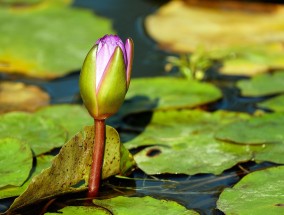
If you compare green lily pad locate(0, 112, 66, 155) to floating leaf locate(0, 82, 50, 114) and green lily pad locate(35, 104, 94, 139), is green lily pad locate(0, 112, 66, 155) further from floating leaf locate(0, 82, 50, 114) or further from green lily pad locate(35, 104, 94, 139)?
floating leaf locate(0, 82, 50, 114)

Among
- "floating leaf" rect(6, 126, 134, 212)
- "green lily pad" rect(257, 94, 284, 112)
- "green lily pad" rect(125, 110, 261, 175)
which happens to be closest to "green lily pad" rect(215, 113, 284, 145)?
"green lily pad" rect(125, 110, 261, 175)

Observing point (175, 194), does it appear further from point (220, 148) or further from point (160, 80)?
point (160, 80)

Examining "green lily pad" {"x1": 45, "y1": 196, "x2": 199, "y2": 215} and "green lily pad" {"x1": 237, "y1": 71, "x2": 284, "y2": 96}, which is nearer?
"green lily pad" {"x1": 45, "y1": 196, "x2": 199, "y2": 215}

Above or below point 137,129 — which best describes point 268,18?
above

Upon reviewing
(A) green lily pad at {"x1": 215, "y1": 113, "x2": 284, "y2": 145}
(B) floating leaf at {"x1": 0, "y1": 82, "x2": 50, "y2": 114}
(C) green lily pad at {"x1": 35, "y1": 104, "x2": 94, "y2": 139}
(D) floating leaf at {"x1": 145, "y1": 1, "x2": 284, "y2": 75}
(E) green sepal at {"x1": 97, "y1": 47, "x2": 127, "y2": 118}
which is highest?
(E) green sepal at {"x1": 97, "y1": 47, "x2": 127, "y2": 118}

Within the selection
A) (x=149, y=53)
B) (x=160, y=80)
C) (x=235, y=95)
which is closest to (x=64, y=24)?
(x=149, y=53)

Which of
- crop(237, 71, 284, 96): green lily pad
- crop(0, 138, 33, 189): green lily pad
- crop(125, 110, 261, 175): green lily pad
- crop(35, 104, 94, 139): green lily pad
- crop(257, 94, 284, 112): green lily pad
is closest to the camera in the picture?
crop(0, 138, 33, 189): green lily pad

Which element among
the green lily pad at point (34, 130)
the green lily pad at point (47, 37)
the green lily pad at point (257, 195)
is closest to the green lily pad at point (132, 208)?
the green lily pad at point (257, 195)

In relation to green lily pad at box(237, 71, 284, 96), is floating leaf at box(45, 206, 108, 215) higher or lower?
lower
